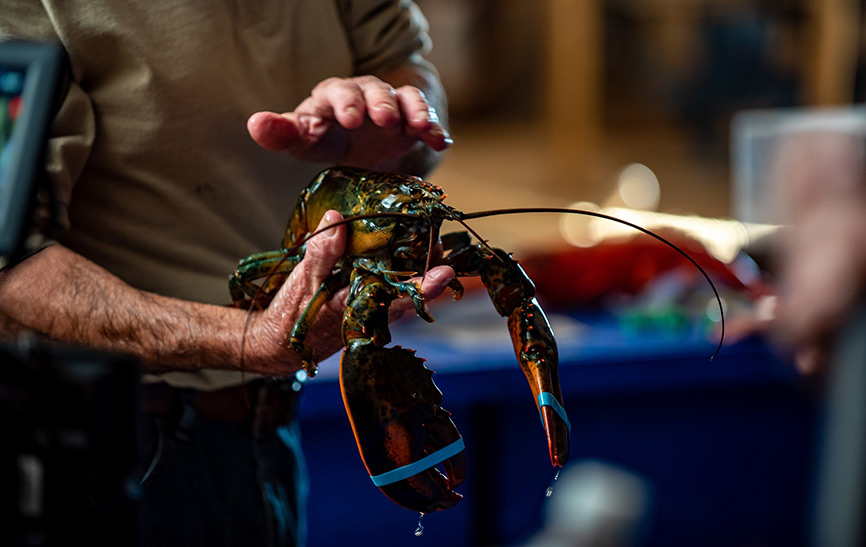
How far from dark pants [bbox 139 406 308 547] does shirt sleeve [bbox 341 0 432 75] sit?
341 mm

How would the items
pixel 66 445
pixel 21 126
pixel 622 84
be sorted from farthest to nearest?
pixel 622 84 < pixel 21 126 < pixel 66 445

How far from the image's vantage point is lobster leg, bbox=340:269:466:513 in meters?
0.45

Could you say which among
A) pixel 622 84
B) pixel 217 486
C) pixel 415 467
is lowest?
pixel 622 84

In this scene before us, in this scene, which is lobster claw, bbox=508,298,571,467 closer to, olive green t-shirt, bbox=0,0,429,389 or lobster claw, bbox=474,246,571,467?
lobster claw, bbox=474,246,571,467

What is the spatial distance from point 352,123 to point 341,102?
0.06 ft

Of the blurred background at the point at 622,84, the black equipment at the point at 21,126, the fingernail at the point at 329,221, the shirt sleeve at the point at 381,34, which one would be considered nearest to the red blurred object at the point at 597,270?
the shirt sleeve at the point at 381,34

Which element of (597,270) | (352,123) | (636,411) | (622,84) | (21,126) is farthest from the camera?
(622,84)

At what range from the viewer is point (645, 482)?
141 centimetres

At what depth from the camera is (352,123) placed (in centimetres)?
54

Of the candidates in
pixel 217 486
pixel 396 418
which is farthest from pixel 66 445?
pixel 217 486

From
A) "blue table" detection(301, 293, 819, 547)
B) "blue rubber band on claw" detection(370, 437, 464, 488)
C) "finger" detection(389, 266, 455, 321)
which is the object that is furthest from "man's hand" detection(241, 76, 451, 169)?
"blue table" detection(301, 293, 819, 547)

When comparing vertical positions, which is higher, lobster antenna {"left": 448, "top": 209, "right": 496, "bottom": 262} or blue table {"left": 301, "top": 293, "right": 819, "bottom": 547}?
lobster antenna {"left": 448, "top": 209, "right": 496, "bottom": 262}

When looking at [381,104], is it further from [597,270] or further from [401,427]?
[597,270]

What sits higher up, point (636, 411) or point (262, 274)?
point (262, 274)
